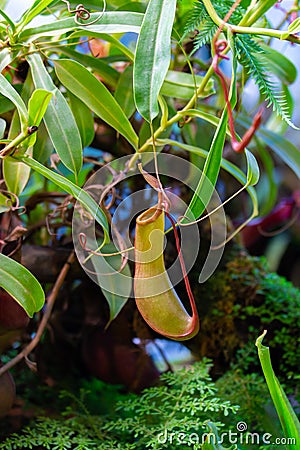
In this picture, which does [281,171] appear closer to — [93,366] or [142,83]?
[93,366]

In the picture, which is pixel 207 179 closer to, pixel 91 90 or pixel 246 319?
pixel 91 90

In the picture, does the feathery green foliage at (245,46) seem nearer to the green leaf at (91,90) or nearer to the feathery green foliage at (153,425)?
the green leaf at (91,90)

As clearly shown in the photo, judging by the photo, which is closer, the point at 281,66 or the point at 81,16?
the point at 81,16

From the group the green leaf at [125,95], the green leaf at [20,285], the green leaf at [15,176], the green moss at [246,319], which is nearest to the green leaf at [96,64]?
the green leaf at [125,95]

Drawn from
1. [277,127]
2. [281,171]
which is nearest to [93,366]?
[277,127]

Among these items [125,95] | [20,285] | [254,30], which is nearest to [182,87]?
[125,95]

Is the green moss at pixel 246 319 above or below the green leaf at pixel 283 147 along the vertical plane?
below

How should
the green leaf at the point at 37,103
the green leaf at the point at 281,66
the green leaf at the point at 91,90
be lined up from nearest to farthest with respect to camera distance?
the green leaf at the point at 37,103 → the green leaf at the point at 91,90 → the green leaf at the point at 281,66

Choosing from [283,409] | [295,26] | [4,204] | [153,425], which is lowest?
[153,425]
